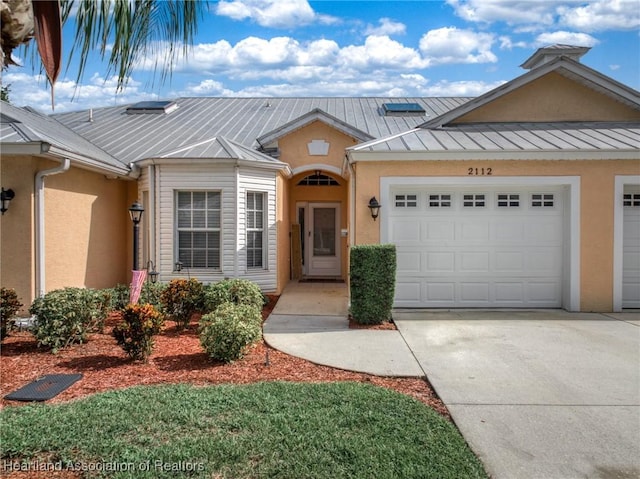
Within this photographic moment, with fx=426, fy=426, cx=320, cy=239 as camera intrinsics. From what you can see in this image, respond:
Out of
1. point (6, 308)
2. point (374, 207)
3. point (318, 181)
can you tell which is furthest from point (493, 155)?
point (6, 308)

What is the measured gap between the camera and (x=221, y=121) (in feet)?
50.2

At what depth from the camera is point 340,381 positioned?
499 centimetres

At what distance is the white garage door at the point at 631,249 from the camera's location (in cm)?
893

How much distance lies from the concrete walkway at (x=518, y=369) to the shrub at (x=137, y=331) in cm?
180

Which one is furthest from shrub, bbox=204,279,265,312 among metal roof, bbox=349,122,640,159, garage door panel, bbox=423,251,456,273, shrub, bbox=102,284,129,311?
garage door panel, bbox=423,251,456,273

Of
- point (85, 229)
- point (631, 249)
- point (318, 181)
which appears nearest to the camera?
point (631, 249)

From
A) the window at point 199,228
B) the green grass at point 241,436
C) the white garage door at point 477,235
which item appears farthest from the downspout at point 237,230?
the green grass at point 241,436

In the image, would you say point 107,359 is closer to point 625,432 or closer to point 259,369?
point 259,369

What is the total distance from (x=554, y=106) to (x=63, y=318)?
1131 centimetres

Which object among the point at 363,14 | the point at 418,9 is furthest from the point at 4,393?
the point at 418,9

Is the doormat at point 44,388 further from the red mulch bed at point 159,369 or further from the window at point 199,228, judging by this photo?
the window at point 199,228

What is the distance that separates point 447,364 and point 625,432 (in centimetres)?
208

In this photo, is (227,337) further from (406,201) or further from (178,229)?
(178,229)

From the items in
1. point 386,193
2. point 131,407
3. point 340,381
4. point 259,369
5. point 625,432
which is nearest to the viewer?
point 625,432
